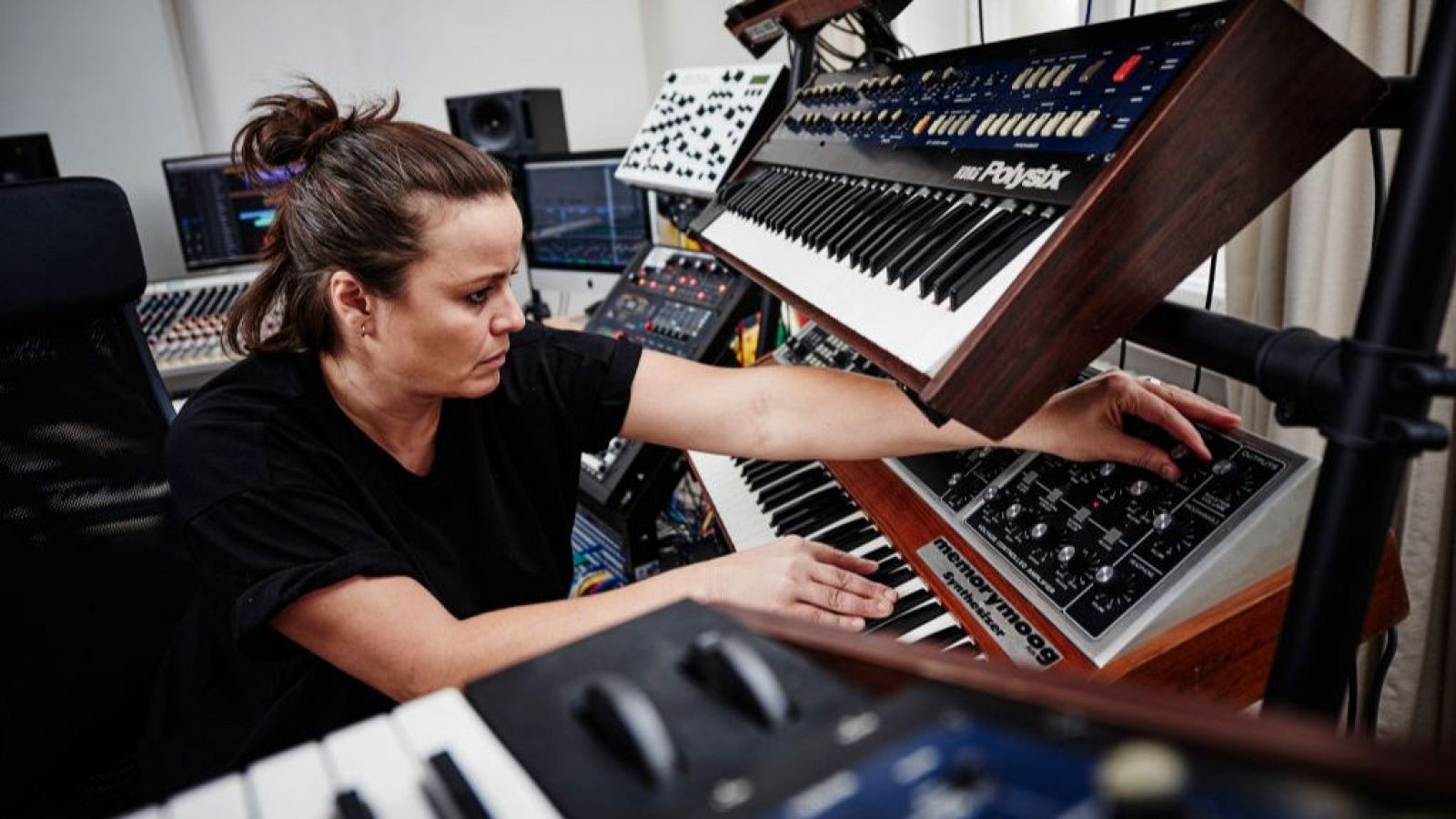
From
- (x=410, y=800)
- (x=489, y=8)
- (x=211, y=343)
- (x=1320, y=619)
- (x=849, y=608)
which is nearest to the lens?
(x=410, y=800)

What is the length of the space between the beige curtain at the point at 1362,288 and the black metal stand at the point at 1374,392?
2.32 ft

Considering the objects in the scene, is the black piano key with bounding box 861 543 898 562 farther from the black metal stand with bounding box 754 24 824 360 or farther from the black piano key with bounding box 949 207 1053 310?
the black metal stand with bounding box 754 24 824 360

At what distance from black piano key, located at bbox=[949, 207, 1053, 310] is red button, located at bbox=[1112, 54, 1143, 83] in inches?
5.3

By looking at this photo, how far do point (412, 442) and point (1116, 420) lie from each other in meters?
0.88

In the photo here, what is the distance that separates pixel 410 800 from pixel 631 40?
3977mm

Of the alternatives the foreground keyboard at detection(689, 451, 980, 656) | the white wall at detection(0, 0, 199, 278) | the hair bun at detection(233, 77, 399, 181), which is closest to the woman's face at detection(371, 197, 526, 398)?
the hair bun at detection(233, 77, 399, 181)

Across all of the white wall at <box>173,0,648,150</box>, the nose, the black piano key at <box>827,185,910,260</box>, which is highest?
the white wall at <box>173,0,648,150</box>

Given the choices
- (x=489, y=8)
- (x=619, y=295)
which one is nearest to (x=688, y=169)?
Answer: (x=619, y=295)

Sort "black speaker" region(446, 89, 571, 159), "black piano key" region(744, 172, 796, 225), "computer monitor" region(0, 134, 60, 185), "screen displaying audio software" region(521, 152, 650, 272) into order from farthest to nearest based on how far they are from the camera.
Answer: "black speaker" region(446, 89, 571, 159), "computer monitor" region(0, 134, 60, 185), "screen displaying audio software" region(521, 152, 650, 272), "black piano key" region(744, 172, 796, 225)

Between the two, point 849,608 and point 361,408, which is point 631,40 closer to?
point 361,408

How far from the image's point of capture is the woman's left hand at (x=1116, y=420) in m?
0.88

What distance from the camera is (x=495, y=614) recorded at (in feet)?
3.00

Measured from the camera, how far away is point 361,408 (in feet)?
3.92

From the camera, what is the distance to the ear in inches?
43.8
